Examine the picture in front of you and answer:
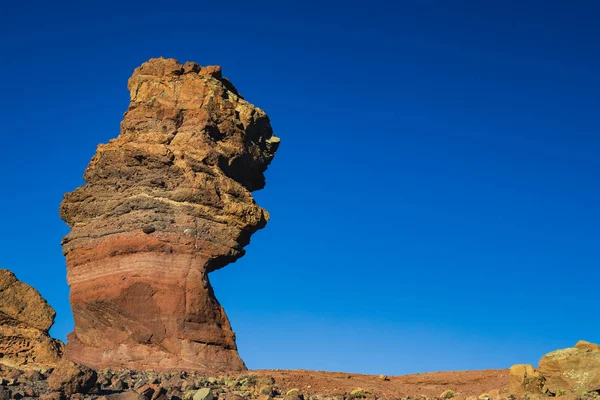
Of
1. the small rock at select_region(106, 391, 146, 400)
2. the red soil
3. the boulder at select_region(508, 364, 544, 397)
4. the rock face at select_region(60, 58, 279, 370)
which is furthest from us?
the rock face at select_region(60, 58, 279, 370)

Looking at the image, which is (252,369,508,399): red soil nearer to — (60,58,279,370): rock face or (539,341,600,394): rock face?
(539,341,600,394): rock face

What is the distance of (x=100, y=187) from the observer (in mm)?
27062

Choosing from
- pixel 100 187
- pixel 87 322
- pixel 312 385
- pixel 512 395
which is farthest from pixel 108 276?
pixel 512 395

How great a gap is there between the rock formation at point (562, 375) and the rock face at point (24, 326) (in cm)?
1712

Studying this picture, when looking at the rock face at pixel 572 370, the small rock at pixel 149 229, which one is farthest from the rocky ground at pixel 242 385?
the small rock at pixel 149 229

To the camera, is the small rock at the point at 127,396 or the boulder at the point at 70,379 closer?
the small rock at the point at 127,396

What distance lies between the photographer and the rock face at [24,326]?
2706 centimetres

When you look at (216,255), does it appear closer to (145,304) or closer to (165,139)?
(145,304)

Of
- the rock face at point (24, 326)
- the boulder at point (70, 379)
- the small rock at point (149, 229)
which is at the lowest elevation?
the boulder at point (70, 379)

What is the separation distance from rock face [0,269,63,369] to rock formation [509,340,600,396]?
17124 millimetres

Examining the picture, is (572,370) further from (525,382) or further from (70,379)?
(70,379)

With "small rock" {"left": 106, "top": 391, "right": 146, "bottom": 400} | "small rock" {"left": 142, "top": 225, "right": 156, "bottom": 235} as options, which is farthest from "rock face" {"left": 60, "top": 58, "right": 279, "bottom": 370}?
"small rock" {"left": 106, "top": 391, "right": 146, "bottom": 400}

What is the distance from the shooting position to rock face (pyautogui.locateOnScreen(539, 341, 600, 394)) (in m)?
20.2

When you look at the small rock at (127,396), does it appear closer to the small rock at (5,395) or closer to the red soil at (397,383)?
the small rock at (5,395)
